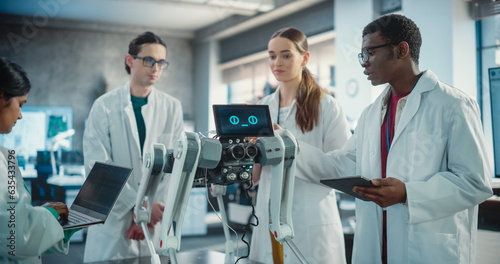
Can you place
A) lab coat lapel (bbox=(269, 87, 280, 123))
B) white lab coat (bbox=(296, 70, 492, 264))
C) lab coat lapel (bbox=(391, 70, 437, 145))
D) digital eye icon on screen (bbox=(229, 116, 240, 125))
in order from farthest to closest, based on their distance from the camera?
lab coat lapel (bbox=(269, 87, 280, 123)) → lab coat lapel (bbox=(391, 70, 437, 145)) → white lab coat (bbox=(296, 70, 492, 264)) → digital eye icon on screen (bbox=(229, 116, 240, 125))

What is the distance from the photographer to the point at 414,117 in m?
1.46

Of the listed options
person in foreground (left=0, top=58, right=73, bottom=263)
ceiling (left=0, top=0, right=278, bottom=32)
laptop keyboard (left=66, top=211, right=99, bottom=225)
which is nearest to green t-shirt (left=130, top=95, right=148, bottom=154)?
laptop keyboard (left=66, top=211, right=99, bottom=225)

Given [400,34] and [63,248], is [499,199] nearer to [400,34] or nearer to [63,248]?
[400,34]

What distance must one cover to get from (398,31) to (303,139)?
0.63 metres

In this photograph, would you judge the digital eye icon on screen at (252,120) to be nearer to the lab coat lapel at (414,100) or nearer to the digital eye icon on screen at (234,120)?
the digital eye icon on screen at (234,120)

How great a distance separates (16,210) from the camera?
44.8 inches

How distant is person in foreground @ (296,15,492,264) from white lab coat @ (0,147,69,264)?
2.90ft

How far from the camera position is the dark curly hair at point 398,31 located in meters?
1.50

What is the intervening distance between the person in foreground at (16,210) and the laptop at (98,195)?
0.31 feet

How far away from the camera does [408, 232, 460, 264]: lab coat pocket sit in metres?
1.34

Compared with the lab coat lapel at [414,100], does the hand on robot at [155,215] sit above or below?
below

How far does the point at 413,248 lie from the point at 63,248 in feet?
3.70

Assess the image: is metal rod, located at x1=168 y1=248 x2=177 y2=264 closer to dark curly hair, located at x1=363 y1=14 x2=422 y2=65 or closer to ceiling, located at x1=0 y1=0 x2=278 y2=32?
dark curly hair, located at x1=363 y1=14 x2=422 y2=65

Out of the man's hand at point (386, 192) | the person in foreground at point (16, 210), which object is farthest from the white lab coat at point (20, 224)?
the man's hand at point (386, 192)
